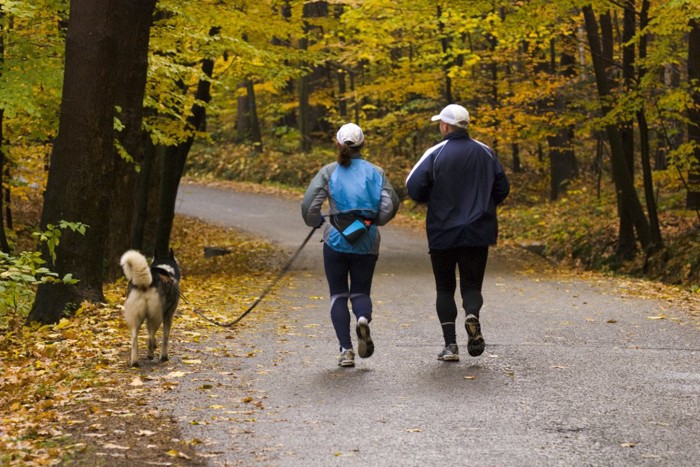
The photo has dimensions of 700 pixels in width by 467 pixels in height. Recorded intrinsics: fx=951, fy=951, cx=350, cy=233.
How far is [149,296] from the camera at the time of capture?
8031 millimetres

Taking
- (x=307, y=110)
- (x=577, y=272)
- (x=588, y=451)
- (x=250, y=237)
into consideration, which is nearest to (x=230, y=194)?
(x=307, y=110)

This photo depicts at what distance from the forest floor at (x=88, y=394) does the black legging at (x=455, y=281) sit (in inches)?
82.9

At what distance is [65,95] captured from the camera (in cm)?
1009

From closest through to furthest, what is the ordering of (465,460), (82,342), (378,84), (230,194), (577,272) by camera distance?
(465,460) < (82,342) < (577,272) < (378,84) < (230,194)

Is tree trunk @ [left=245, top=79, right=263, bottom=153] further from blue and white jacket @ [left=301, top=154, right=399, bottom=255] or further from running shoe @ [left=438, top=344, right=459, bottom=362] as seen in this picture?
running shoe @ [left=438, top=344, right=459, bottom=362]

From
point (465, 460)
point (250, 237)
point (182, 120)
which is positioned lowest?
point (250, 237)

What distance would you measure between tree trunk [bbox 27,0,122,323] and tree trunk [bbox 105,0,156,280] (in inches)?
10.4

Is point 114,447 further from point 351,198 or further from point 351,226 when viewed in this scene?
point 351,198

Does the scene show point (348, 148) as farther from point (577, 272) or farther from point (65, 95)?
point (577, 272)

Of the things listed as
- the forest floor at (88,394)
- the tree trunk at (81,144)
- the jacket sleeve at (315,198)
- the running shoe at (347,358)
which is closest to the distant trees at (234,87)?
the tree trunk at (81,144)

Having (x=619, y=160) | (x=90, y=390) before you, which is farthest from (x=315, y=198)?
(x=619, y=160)

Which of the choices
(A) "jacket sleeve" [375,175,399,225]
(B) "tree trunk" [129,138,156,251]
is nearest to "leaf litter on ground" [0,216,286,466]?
(A) "jacket sleeve" [375,175,399,225]

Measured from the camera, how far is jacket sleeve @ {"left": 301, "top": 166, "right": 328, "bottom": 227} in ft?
26.4

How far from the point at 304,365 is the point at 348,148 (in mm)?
1963
